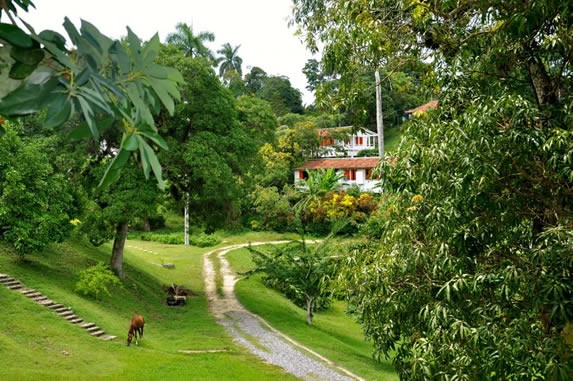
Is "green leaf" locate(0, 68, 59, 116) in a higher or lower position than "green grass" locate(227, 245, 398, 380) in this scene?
higher

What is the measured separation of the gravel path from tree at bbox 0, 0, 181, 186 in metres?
13.0

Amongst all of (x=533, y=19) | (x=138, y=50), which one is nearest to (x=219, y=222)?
(x=533, y=19)

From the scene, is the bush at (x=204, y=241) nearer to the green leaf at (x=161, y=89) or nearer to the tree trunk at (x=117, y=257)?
the tree trunk at (x=117, y=257)

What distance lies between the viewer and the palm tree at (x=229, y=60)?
5338 cm

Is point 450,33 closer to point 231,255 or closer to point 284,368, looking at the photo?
point 284,368

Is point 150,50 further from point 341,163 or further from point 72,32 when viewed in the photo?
point 341,163

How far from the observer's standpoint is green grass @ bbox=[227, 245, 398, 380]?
1551 centimetres

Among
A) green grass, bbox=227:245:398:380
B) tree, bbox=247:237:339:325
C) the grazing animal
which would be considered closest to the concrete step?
the grazing animal

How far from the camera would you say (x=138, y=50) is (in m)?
1.38

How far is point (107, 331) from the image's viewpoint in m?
15.3

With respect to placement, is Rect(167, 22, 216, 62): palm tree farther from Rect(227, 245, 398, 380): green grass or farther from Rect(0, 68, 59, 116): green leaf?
Rect(0, 68, 59, 116): green leaf

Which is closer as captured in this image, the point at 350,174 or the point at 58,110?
the point at 58,110

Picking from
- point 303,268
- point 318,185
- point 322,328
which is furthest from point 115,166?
point 318,185

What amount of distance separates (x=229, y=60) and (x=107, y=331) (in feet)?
139
